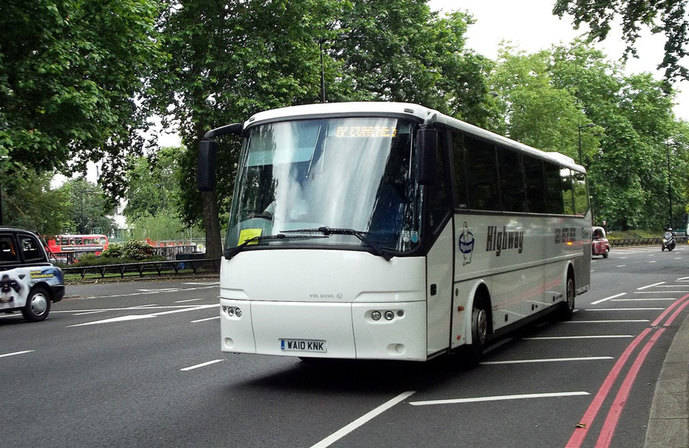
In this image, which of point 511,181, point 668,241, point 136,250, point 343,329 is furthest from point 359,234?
point 668,241

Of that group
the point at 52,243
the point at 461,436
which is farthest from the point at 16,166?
the point at 52,243

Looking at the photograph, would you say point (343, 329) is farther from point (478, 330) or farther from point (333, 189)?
point (478, 330)

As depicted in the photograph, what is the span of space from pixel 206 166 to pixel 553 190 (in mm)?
7743

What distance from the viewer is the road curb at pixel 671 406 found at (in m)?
6.19

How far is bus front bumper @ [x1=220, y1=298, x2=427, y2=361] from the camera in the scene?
812cm

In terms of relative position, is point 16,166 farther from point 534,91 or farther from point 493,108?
point 534,91

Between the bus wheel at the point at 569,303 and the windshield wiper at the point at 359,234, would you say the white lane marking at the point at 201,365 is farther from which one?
the bus wheel at the point at 569,303

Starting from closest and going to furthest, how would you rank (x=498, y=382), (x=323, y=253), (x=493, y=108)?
(x=323, y=253) < (x=498, y=382) < (x=493, y=108)

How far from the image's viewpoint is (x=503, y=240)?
1128cm


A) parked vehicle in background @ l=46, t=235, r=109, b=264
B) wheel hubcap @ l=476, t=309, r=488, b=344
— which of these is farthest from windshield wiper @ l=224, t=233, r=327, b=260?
parked vehicle in background @ l=46, t=235, r=109, b=264

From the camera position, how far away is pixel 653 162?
77.9 meters

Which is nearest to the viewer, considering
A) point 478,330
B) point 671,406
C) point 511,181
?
point 671,406

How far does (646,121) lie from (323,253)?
252 feet

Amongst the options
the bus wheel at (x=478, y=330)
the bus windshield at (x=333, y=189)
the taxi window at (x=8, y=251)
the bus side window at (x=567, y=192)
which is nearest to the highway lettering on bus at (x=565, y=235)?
the bus side window at (x=567, y=192)
